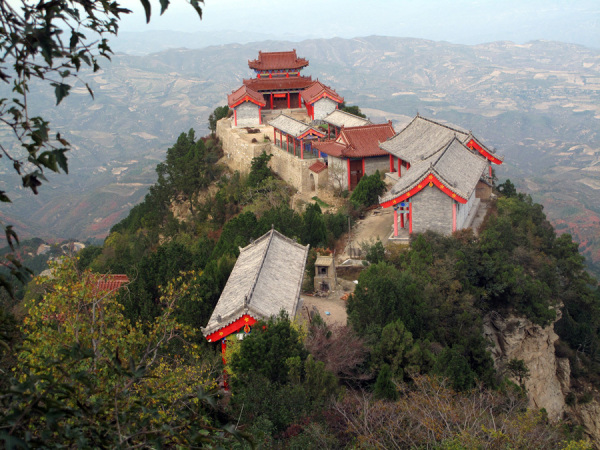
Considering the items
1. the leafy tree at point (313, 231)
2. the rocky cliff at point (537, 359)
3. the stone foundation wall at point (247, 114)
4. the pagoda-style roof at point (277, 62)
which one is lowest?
the rocky cliff at point (537, 359)

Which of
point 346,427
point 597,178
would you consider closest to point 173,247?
point 346,427

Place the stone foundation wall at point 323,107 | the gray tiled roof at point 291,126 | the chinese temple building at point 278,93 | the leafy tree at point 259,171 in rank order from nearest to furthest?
1. the gray tiled roof at point 291,126
2. the leafy tree at point 259,171
3. the stone foundation wall at point 323,107
4. the chinese temple building at point 278,93

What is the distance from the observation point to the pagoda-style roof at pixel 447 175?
2441 centimetres

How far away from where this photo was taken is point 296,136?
3475 cm

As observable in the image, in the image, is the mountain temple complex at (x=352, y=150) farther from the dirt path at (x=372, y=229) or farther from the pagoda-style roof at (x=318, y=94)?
the dirt path at (x=372, y=229)

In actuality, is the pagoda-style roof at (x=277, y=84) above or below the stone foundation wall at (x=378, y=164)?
above

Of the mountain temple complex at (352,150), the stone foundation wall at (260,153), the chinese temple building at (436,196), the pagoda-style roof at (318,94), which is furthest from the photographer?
the pagoda-style roof at (318,94)

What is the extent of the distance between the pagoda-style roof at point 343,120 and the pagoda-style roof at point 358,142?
9.33ft

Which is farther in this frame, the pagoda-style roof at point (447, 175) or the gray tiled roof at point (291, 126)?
the gray tiled roof at point (291, 126)

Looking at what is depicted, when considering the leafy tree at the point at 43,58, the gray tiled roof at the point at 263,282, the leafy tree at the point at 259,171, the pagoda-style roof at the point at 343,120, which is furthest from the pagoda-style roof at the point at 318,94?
the leafy tree at the point at 43,58

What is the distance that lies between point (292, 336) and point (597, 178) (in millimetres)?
139567

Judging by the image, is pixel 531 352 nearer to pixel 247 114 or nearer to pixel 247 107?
pixel 247 114

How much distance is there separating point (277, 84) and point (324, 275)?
82.7 ft

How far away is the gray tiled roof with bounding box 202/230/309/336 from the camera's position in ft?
52.3
